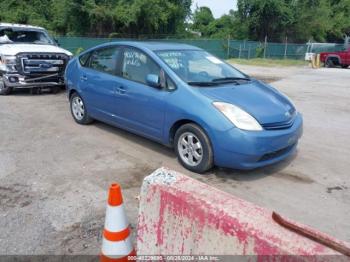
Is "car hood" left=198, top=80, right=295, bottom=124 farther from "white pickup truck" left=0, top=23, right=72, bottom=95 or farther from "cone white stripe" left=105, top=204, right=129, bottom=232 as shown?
"white pickup truck" left=0, top=23, right=72, bottom=95

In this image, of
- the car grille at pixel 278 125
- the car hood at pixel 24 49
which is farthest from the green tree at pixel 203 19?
the car grille at pixel 278 125

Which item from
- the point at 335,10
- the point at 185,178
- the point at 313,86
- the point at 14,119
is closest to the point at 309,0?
the point at 335,10

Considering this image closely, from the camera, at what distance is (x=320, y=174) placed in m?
4.73

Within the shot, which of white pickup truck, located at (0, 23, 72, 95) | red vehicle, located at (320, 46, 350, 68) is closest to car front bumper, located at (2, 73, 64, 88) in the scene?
white pickup truck, located at (0, 23, 72, 95)

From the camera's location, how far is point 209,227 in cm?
207

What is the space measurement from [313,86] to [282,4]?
84.8 feet

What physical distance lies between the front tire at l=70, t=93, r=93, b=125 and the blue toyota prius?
1.33ft

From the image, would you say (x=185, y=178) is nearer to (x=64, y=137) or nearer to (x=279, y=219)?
(x=279, y=219)

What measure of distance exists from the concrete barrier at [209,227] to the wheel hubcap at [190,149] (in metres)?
2.02

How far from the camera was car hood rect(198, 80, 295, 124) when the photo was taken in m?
4.32

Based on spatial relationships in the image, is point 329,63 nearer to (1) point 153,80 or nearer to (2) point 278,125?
(2) point 278,125

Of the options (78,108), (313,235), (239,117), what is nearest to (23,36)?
(78,108)

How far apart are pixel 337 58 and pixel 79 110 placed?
2275cm

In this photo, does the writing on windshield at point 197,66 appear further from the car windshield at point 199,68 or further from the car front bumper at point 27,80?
the car front bumper at point 27,80
